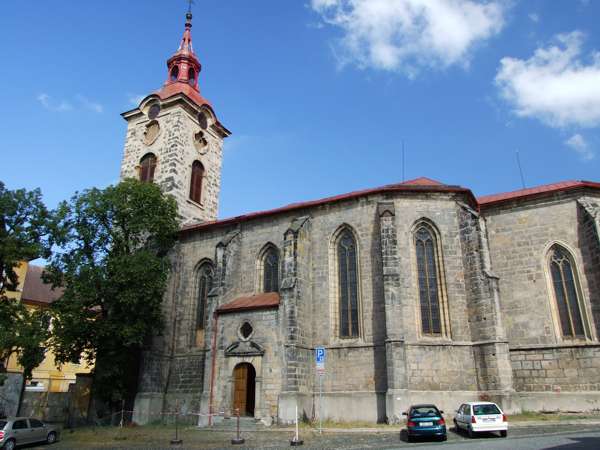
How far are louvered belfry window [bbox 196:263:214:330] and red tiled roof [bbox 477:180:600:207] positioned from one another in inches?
560

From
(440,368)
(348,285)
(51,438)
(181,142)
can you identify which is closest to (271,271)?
(348,285)

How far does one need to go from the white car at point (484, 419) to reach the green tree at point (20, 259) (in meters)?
16.9

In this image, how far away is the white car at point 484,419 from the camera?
1414 cm

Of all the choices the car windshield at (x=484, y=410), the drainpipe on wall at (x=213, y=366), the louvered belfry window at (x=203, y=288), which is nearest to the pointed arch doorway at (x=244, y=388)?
the drainpipe on wall at (x=213, y=366)

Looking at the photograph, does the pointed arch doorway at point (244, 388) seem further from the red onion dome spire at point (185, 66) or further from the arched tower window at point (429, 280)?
the red onion dome spire at point (185, 66)

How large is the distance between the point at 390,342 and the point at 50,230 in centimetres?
1591

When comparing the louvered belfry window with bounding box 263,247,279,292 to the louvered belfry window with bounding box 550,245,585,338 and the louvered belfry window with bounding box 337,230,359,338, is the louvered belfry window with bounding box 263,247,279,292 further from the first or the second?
the louvered belfry window with bounding box 550,245,585,338

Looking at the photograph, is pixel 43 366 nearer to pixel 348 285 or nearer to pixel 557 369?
pixel 348 285

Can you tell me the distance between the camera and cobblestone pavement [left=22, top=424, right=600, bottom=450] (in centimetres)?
1223

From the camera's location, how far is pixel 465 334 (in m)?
19.1

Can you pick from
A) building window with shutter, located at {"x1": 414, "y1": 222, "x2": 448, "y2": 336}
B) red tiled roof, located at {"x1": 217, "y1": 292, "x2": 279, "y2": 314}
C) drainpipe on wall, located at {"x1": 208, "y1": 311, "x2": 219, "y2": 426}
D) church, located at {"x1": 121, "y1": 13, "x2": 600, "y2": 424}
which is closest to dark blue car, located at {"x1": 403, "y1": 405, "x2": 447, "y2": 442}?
church, located at {"x1": 121, "y1": 13, "x2": 600, "y2": 424}

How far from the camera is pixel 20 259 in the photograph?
2014 centimetres

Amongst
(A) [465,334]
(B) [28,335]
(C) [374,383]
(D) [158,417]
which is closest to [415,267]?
(A) [465,334]

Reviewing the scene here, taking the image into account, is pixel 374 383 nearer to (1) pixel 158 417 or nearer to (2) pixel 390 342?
(2) pixel 390 342
